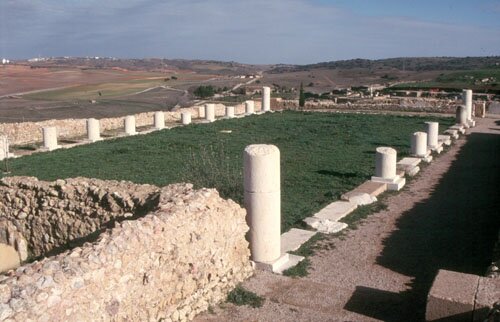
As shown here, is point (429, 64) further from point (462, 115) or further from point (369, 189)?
point (369, 189)

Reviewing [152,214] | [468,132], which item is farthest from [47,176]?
[468,132]

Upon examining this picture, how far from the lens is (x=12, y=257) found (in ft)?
25.8

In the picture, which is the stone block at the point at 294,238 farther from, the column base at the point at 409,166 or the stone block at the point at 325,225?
the column base at the point at 409,166

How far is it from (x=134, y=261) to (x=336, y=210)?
5.55 metres

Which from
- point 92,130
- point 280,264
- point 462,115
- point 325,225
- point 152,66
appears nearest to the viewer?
point 280,264

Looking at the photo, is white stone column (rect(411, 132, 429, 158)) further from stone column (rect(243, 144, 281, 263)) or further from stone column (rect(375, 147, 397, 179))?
stone column (rect(243, 144, 281, 263))

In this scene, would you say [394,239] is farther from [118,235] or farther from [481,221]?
[118,235]

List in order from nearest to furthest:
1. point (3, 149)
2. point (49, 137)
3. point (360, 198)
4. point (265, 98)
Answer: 1. point (360, 198)
2. point (3, 149)
3. point (49, 137)
4. point (265, 98)

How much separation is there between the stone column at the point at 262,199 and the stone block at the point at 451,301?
2.41 m

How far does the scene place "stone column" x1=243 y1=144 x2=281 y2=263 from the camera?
6.80 metres

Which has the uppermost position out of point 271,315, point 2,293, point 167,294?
point 2,293

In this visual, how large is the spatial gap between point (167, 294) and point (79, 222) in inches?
108

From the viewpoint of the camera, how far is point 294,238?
327 inches

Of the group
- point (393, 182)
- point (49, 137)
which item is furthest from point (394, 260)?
point (49, 137)
